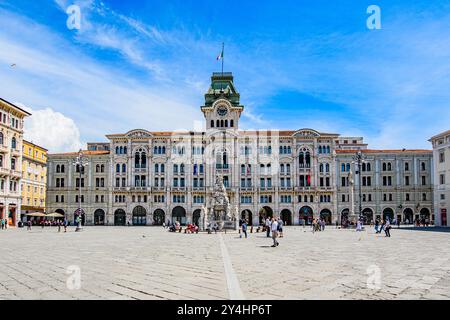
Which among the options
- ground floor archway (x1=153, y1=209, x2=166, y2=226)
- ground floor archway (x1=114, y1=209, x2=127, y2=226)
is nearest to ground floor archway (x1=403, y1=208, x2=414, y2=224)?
ground floor archway (x1=153, y1=209, x2=166, y2=226)

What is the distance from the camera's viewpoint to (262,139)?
7888cm

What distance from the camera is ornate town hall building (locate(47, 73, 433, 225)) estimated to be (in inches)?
3051

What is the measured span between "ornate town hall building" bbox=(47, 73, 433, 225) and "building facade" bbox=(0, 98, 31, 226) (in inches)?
743

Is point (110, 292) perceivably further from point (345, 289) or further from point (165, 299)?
point (345, 289)

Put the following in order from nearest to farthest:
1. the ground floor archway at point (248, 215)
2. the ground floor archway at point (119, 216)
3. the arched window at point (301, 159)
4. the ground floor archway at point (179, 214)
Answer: the ground floor archway at point (248, 215), the ground floor archway at point (179, 214), the arched window at point (301, 159), the ground floor archway at point (119, 216)

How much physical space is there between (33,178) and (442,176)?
64462 mm

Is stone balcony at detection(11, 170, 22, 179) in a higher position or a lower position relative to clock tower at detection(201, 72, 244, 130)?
lower

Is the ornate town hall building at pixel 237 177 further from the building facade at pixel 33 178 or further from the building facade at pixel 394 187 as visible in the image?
the building facade at pixel 33 178

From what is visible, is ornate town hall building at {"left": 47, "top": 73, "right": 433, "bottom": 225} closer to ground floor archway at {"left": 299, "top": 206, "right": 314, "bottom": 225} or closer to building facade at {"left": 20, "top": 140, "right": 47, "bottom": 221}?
ground floor archway at {"left": 299, "top": 206, "right": 314, "bottom": 225}

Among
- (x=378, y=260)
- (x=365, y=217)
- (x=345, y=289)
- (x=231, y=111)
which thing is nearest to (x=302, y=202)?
(x=365, y=217)

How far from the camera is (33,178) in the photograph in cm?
7481

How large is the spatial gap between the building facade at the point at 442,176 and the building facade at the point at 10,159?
58081 millimetres

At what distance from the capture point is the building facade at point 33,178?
234 feet

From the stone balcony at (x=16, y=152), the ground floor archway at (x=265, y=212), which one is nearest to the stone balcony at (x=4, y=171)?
the stone balcony at (x=16, y=152)
